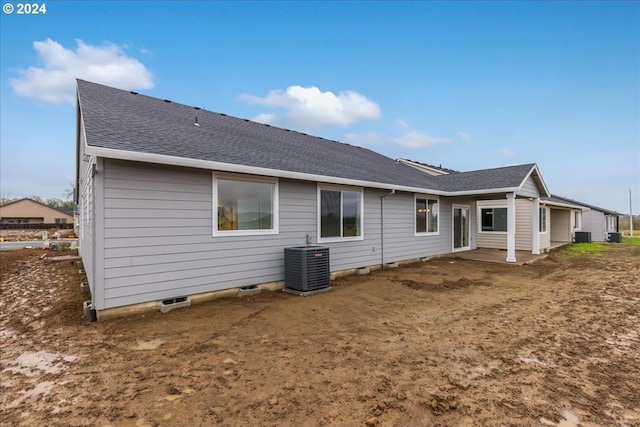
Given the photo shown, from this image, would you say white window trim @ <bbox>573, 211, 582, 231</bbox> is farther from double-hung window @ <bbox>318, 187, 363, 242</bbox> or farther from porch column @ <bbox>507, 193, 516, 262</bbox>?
double-hung window @ <bbox>318, 187, 363, 242</bbox>

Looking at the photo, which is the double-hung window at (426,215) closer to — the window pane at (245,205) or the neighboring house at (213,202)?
the neighboring house at (213,202)

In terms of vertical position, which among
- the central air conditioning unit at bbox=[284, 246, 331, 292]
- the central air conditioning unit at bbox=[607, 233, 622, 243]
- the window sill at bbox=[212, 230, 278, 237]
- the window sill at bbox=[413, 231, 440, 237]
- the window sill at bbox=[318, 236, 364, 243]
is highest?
the window sill at bbox=[212, 230, 278, 237]

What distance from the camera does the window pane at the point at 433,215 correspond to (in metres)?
11.1

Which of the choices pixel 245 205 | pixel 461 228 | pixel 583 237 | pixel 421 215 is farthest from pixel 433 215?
pixel 583 237

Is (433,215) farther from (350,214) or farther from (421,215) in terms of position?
(350,214)

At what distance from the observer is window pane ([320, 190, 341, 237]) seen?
7.51 meters

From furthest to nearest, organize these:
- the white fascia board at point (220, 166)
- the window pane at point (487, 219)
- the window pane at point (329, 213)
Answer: the window pane at point (487, 219) → the window pane at point (329, 213) → the white fascia board at point (220, 166)

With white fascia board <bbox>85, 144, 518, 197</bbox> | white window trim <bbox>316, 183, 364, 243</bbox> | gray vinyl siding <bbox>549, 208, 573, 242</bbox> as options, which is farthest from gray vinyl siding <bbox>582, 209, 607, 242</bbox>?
white window trim <bbox>316, 183, 364, 243</bbox>

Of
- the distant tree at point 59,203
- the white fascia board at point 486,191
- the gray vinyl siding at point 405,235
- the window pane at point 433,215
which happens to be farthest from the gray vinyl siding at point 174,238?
the distant tree at point 59,203

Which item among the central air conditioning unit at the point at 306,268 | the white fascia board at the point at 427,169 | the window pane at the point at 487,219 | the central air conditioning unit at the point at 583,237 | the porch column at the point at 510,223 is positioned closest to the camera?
the central air conditioning unit at the point at 306,268

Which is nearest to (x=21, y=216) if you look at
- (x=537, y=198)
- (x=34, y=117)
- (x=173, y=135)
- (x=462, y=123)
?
(x=34, y=117)

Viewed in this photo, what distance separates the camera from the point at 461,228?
514 inches

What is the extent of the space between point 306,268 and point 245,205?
Result: 1769 millimetres

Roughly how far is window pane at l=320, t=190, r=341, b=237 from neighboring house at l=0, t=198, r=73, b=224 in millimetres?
54941
